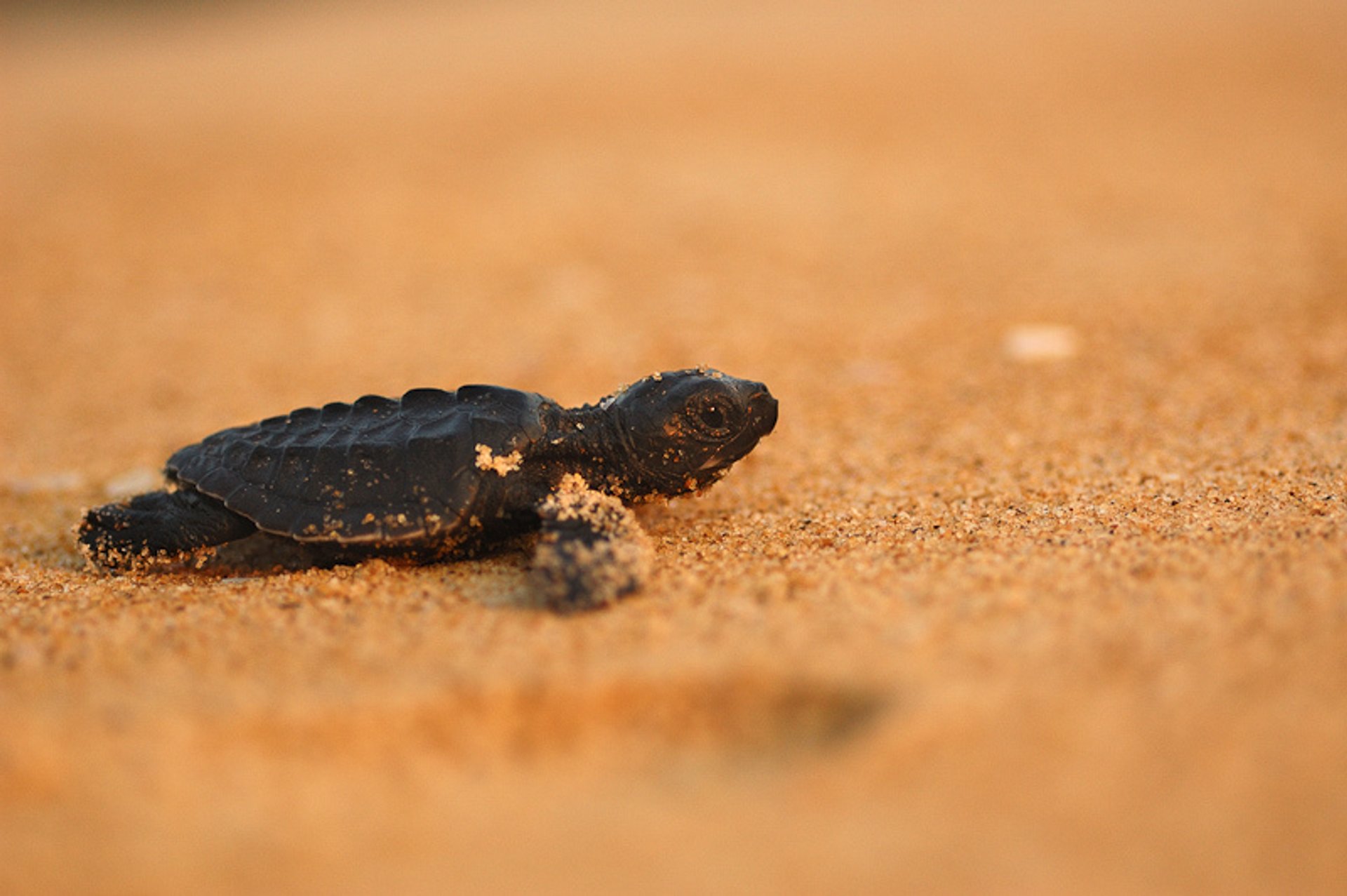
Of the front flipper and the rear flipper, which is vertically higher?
the rear flipper

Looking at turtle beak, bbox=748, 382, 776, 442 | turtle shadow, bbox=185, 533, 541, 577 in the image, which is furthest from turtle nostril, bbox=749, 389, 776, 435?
turtle shadow, bbox=185, 533, 541, 577

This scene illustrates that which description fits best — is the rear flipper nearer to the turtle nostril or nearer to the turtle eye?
the turtle eye

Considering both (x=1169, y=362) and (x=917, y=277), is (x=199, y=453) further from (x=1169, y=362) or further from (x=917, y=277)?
(x=917, y=277)

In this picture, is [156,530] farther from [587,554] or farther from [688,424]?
[688,424]

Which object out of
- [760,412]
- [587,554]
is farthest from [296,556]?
[760,412]

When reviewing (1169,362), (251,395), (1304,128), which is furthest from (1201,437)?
(1304,128)

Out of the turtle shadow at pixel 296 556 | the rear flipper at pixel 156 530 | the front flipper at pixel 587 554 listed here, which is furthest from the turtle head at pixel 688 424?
the rear flipper at pixel 156 530

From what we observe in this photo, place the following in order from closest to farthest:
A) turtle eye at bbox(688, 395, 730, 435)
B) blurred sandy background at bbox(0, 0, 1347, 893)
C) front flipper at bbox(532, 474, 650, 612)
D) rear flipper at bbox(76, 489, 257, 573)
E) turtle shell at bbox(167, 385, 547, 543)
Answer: blurred sandy background at bbox(0, 0, 1347, 893) < front flipper at bbox(532, 474, 650, 612) < turtle shell at bbox(167, 385, 547, 543) < turtle eye at bbox(688, 395, 730, 435) < rear flipper at bbox(76, 489, 257, 573)
